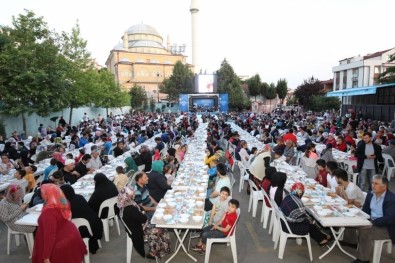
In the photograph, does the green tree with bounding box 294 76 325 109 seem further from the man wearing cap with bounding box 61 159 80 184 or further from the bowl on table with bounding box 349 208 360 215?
the man wearing cap with bounding box 61 159 80 184

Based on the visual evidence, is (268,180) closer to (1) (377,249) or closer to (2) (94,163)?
(1) (377,249)

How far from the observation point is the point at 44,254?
10.9 ft

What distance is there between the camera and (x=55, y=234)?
335cm

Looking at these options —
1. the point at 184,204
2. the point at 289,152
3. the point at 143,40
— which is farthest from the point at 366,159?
the point at 143,40

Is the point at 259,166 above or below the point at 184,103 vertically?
below

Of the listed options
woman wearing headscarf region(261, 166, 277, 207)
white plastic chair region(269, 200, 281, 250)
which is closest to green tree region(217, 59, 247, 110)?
woman wearing headscarf region(261, 166, 277, 207)

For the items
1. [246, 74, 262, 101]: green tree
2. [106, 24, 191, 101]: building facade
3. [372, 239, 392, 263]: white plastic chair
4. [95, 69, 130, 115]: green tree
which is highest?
[106, 24, 191, 101]: building facade

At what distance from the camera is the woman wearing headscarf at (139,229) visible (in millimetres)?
4516

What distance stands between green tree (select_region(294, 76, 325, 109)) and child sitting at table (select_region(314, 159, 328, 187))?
3461 centimetres

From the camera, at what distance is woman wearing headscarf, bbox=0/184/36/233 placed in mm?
4965

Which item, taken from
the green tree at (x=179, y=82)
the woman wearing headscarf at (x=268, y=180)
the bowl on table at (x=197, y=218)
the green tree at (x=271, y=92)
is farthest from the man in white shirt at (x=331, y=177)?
the green tree at (x=271, y=92)

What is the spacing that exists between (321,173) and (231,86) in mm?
47321

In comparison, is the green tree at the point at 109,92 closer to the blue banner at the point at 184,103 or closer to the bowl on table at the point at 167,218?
the blue banner at the point at 184,103

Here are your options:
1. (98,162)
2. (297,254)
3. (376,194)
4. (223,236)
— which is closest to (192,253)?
(223,236)
